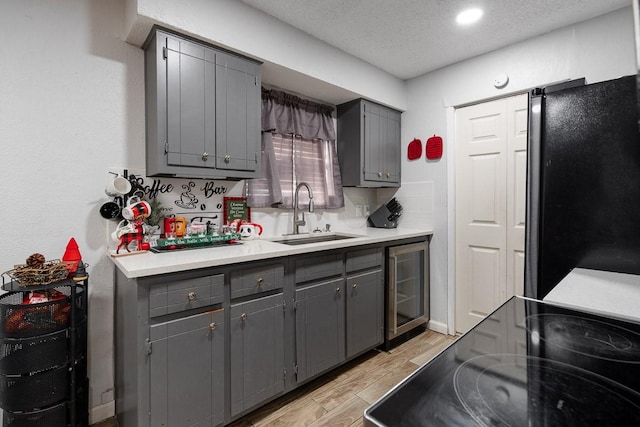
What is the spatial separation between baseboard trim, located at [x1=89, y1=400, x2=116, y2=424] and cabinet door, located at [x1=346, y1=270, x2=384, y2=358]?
4.74ft

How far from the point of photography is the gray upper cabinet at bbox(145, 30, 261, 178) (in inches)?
66.4

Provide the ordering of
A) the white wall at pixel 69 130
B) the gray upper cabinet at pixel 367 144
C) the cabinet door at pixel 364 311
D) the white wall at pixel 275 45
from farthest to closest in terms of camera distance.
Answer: the gray upper cabinet at pixel 367 144 → the cabinet door at pixel 364 311 → the white wall at pixel 275 45 → the white wall at pixel 69 130

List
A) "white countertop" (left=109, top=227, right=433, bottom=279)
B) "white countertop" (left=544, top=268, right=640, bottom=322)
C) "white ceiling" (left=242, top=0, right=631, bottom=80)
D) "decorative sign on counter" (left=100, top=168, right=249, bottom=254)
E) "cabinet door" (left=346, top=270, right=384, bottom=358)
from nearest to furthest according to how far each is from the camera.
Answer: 1. "white countertop" (left=544, top=268, right=640, bottom=322)
2. "white countertop" (left=109, top=227, right=433, bottom=279)
3. "decorative sign on counter" (left=100, top=168, right=249, bottom=254)
4. "white ceiling" (left=242, top=0, right=631, bottom=80)
5. "cabinet door" (left=346, top=270, right=384, bottom=358)

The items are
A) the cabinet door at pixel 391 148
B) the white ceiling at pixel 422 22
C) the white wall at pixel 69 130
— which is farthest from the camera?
the cabinet door at pixel 391 148

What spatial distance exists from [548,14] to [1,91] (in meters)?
3.19

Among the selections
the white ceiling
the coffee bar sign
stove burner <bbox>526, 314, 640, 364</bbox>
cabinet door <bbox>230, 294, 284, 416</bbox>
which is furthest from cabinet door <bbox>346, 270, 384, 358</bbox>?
the white ceiling

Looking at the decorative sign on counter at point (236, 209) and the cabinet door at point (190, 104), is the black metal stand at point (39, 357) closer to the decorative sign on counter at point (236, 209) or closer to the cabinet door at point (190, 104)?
the cabinet door at point (190, 104)

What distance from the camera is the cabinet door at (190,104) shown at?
5.59ft

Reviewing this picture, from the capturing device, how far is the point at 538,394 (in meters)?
0.52

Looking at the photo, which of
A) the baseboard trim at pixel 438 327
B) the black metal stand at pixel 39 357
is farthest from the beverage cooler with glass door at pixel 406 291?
the black metal stand at pixel 39 357

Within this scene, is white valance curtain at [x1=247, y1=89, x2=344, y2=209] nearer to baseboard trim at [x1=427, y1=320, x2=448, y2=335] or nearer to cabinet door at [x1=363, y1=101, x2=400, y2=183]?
cabinet door at [x1=363, y1=101, x2=400, y2=183]

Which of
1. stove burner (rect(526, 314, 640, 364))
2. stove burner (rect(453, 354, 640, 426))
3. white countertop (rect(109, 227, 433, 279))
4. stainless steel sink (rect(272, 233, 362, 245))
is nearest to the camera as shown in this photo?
stove burner (rect(453, 354, 640, 426))

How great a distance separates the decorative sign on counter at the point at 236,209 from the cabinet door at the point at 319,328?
0.76 metres

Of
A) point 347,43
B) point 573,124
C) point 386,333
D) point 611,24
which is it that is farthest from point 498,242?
point 347,43
